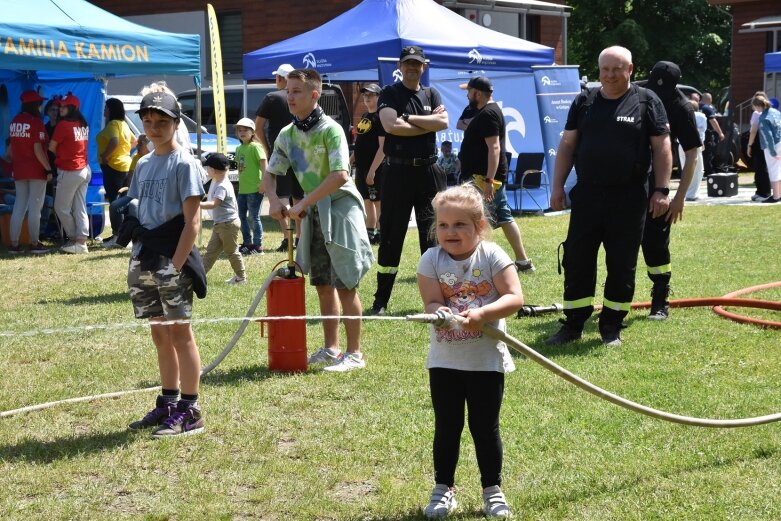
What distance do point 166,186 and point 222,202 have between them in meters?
4.70

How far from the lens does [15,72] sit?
1553 cm

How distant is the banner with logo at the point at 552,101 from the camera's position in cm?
1717

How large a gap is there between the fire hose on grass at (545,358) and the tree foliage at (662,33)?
111 ft

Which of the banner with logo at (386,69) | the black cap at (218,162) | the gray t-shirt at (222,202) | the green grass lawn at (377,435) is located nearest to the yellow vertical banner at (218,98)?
the banner with logo at (386,69)

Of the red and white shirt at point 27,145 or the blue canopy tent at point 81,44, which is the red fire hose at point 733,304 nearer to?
the blue canopy tent at point 81,44

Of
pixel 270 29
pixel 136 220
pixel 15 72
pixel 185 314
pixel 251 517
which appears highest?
pixel 270 29

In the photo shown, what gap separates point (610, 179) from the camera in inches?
277

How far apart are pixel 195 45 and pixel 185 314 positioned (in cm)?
969

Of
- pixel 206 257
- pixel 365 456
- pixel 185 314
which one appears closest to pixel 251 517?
pixel 365 456

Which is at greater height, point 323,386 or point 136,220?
point 136,220

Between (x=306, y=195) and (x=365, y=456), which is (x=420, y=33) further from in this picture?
(x=365, y=456)

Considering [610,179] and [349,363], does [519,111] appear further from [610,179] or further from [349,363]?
[349,363]

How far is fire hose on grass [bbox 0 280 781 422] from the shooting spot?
12.8 ft

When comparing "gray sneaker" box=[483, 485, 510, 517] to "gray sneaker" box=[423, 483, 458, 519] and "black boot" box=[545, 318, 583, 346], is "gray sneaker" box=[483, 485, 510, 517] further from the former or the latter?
"black boot" box=[545, 318, 583, 346]
